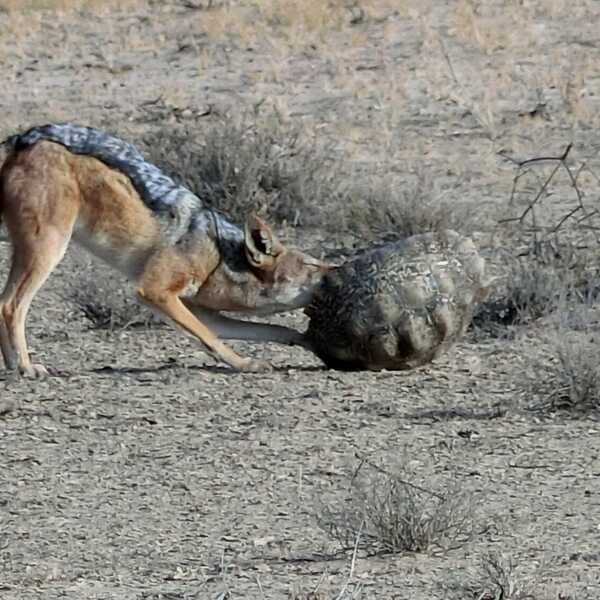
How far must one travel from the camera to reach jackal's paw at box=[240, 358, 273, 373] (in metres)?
10.3

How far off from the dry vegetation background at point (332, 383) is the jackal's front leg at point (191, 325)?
157mm

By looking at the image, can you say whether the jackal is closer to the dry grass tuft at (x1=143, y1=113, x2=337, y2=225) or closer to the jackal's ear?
the jackal's ear

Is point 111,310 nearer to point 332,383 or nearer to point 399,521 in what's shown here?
point 332,383

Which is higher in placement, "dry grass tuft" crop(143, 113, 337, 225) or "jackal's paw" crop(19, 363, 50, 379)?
"jackal's paw" crop(19, 363, 50, 379)

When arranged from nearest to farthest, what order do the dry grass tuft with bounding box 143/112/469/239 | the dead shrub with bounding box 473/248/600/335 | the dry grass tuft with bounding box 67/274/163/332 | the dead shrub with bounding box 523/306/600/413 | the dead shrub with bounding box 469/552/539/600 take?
the dead shrub with bounding box 469/552/539/600, the dead shrub with bounding box 523/306/600/413, the dead shrub with bounding box 473/248/600/335, the dry grass tuft with bounding box 67/274/163/332, the dry grass tuft with bounding box 143/112/469/239

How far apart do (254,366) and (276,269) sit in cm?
48

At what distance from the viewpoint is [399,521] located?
7.48 metres

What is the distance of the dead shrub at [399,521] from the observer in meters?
7.52

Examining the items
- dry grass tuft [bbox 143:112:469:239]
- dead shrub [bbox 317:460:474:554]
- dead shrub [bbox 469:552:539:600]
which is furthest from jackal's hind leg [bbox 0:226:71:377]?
dry grass tuft [bbox 143:112:469:239]

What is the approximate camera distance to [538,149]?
16312 mm

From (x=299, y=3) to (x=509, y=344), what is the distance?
474 inches

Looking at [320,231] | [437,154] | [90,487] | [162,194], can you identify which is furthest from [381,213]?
[90,487]

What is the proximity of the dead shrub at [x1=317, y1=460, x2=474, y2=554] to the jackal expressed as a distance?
248cm

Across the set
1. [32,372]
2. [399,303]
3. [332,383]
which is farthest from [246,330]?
[32,372]
